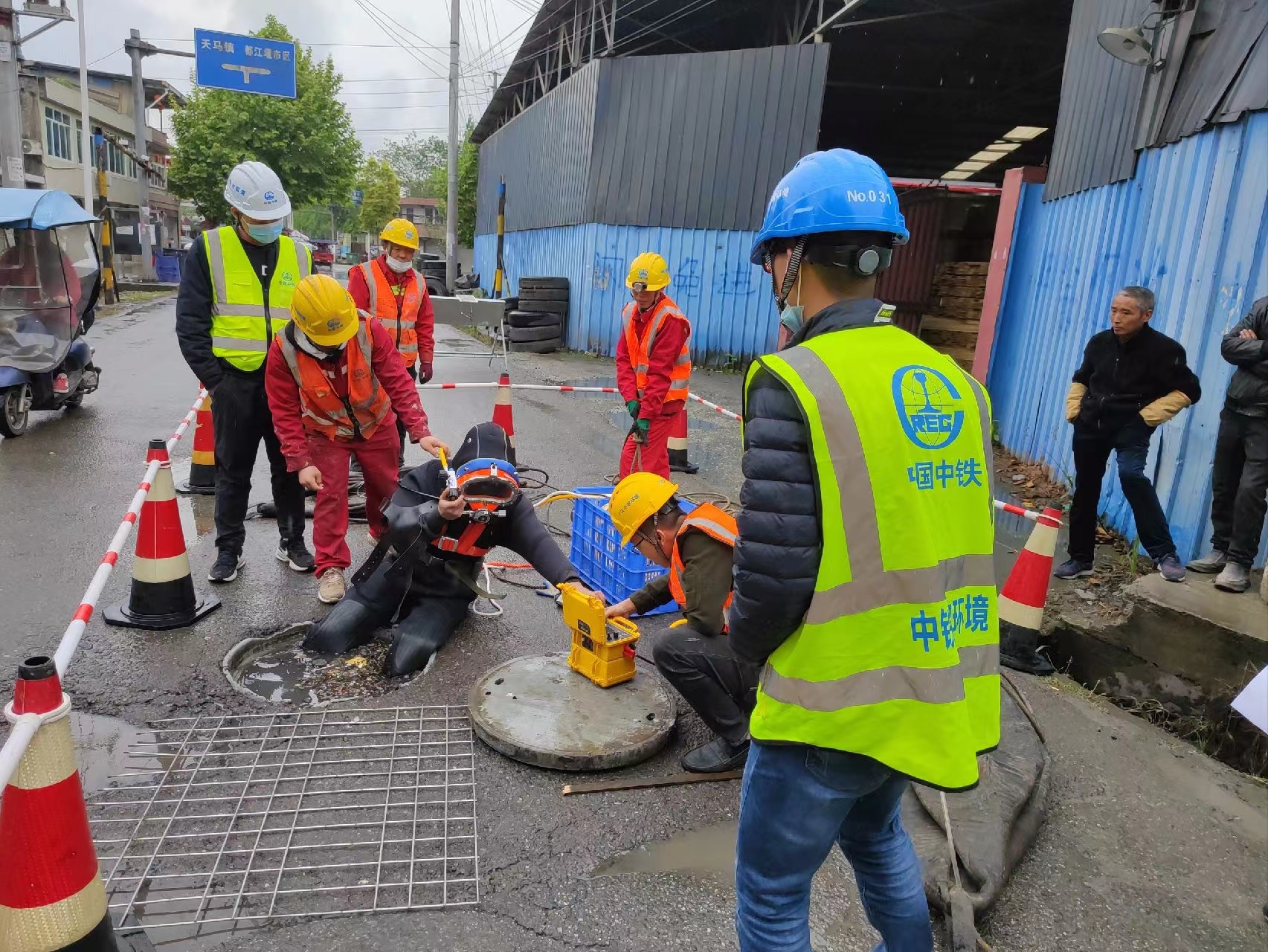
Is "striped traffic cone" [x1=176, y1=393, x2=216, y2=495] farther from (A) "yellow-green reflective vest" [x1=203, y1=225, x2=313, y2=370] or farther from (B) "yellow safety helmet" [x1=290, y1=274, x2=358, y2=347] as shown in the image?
(B) "yellow safety helmet" [x1=290, y1=274, x2=358, y2=347]

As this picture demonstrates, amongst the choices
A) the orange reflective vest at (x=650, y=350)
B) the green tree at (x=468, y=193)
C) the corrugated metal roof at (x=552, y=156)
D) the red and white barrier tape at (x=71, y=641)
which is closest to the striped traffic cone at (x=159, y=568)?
the red and white barrier tape at (x=71, y=641)

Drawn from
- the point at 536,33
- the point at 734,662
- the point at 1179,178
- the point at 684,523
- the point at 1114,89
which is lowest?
the point at 734,662

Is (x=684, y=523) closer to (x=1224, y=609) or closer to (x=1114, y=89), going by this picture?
(x=1224, y=609)

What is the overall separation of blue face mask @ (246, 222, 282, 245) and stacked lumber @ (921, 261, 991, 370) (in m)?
9.18

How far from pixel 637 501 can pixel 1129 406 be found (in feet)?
11.4

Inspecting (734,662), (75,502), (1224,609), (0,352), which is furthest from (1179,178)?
(0,352)

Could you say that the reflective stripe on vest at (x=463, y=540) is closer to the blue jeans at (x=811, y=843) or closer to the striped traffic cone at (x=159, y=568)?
the striped traffic cone at (x=159, y=568)

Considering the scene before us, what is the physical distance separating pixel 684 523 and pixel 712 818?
3.64ft

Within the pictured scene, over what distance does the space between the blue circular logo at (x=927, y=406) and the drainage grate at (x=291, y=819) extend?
78.4 inches

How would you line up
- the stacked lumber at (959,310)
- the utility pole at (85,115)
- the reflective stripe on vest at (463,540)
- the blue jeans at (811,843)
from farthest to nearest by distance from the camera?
1. the utility pole at (85,115)
2. the stacked lumber at (959,310)
3. the reflective stripe on vest at (463,540)
4. the blue jeans at (811,843)

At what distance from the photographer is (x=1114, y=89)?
24.7ft

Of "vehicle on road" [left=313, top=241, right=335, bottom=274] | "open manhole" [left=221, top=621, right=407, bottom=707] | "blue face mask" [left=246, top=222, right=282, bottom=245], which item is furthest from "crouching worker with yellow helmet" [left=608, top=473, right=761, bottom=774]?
"vehicle on road" [left=313, top=241, right=335, bottom=274]

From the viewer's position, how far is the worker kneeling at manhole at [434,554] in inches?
157

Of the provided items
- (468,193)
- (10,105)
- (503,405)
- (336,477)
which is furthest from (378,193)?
(336,477)
